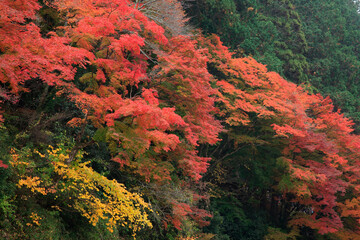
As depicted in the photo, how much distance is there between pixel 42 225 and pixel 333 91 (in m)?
26.6

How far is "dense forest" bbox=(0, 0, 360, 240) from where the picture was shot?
22.1ft

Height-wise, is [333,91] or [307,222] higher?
[333,91]

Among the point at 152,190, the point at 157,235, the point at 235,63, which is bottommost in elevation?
the point at 157,235

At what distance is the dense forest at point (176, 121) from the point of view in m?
6.75

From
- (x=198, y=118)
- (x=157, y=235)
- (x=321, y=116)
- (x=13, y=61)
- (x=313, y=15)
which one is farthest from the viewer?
(x=313, y=15)

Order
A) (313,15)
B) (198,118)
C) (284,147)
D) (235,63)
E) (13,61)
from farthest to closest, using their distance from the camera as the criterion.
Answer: (313,15), (235,63), (284,147), (198,118), (13,61)

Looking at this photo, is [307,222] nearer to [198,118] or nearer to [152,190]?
[198,118]

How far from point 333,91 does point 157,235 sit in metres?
22.4

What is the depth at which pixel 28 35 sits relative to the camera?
247 inches

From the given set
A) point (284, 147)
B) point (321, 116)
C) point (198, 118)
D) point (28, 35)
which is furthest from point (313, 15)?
point (28, 35)

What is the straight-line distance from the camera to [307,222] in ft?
54.4

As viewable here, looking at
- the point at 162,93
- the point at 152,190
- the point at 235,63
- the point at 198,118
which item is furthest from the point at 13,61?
the point at 235,63

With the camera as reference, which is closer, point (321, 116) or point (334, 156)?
point (334, 156)

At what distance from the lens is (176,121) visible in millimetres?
8016
